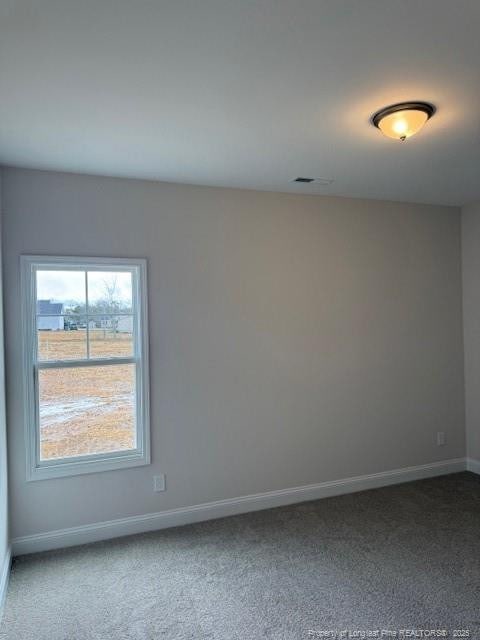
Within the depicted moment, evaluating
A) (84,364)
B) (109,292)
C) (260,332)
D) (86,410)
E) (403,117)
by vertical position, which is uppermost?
(403,117)

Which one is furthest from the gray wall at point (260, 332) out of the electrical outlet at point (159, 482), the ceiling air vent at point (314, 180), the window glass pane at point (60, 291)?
the ceiling air vent at point (314, 180)

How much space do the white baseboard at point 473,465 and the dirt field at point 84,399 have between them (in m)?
3.39

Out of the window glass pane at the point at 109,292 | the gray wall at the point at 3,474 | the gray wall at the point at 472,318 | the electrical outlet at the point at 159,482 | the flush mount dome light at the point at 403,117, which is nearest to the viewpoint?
the flush mount dome light at the point at 403,117

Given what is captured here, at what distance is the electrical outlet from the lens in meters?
3.39

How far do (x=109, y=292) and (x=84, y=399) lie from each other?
81cm

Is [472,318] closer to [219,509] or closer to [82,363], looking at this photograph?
[219,509]

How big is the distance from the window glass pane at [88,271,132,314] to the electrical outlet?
1.29m

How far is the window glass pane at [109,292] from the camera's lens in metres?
3.29

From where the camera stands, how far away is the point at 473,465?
4.49 metres

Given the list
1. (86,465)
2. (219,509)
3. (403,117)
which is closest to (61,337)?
(86,465)

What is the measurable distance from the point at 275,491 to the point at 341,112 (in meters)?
2.93

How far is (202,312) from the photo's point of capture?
11.6 feet

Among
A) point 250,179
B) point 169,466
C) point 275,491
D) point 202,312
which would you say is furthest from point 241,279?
point 275,491

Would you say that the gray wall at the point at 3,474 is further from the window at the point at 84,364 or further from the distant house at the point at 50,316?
the distant house at the point at 50,316
